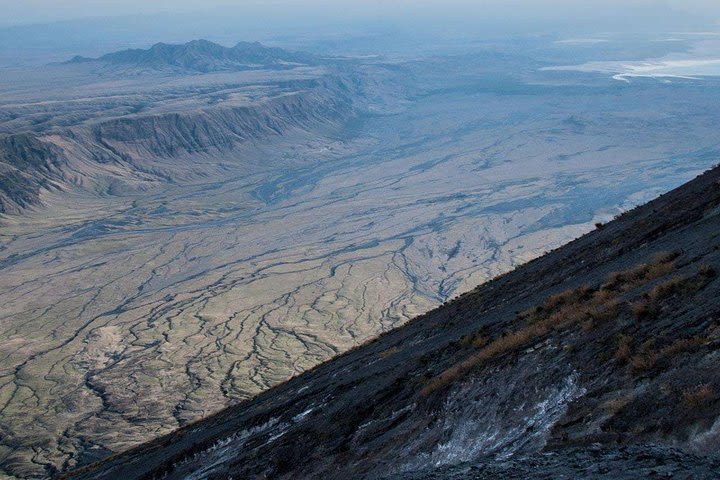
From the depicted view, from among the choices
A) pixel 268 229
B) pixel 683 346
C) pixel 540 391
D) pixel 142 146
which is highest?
pixel 683 346

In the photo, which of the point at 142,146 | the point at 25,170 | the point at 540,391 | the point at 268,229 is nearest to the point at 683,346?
the point at 540,391

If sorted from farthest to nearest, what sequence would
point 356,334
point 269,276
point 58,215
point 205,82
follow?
1. point 205,82
2. point 58,215
3. point 269,276
4. point 356,334

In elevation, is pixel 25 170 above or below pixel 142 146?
below

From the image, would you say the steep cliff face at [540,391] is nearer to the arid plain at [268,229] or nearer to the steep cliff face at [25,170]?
the arid plain at [268,229]

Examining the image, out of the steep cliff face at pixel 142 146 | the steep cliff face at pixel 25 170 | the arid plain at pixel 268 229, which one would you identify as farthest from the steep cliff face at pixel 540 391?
the steep cliff face at pixel 142 146

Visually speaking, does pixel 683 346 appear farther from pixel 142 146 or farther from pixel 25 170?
pixel 142 146

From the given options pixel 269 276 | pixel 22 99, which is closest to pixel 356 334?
pixel 269 276

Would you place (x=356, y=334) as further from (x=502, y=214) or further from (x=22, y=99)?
(x=22, y=99)

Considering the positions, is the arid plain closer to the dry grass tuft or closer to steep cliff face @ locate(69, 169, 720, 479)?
steep cliff face @ locate(69, 169, 720, 479)
